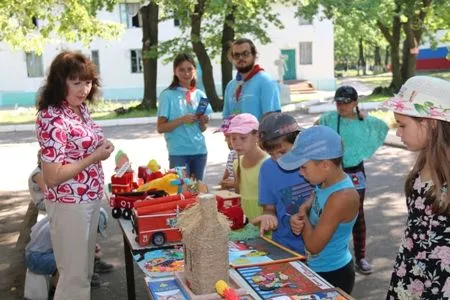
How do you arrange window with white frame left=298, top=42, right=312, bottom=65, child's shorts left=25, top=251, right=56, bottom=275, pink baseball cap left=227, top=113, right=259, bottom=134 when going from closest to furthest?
pink baseball cap left=227, top=113, right=259, bottom=134, child's shorts left=25, top=251, right=56, bottom=275, window with white frame left=298, top=42, right=312, bottom=65

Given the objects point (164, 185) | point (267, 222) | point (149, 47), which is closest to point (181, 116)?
point (164, 185)

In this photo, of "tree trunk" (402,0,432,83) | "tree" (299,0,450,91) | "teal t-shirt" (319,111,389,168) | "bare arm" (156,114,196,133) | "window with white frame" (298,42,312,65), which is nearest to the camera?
"teal t-shirt" (319,111,389,168)

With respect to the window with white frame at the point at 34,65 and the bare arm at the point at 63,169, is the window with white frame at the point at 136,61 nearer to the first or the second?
the window with white frame at the point at 34,65

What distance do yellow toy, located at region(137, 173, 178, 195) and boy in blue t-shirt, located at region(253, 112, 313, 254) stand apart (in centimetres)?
79

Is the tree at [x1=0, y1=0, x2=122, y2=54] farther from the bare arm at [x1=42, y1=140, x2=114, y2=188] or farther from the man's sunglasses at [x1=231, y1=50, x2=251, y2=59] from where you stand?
the bare arm at [x1=42, y1=140, x2=114, y2=188]

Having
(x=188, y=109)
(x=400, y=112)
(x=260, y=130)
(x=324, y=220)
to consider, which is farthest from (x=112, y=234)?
(x=400, y=112)

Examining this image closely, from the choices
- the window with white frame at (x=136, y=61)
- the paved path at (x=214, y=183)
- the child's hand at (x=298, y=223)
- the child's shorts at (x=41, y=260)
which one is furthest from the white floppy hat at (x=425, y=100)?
the window with white frame at (x=136, y=61)

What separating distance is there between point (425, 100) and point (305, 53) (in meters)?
28.3

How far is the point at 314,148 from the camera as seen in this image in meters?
2.24

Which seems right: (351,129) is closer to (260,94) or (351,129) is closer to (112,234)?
(260,94)

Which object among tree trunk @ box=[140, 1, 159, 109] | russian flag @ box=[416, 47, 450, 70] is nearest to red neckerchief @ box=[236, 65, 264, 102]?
tree trunk @ box=[140, 1, 159, 109]

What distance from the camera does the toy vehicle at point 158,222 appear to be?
2.65 metres

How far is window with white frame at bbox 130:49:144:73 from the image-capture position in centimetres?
2831

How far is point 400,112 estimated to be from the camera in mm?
1942
